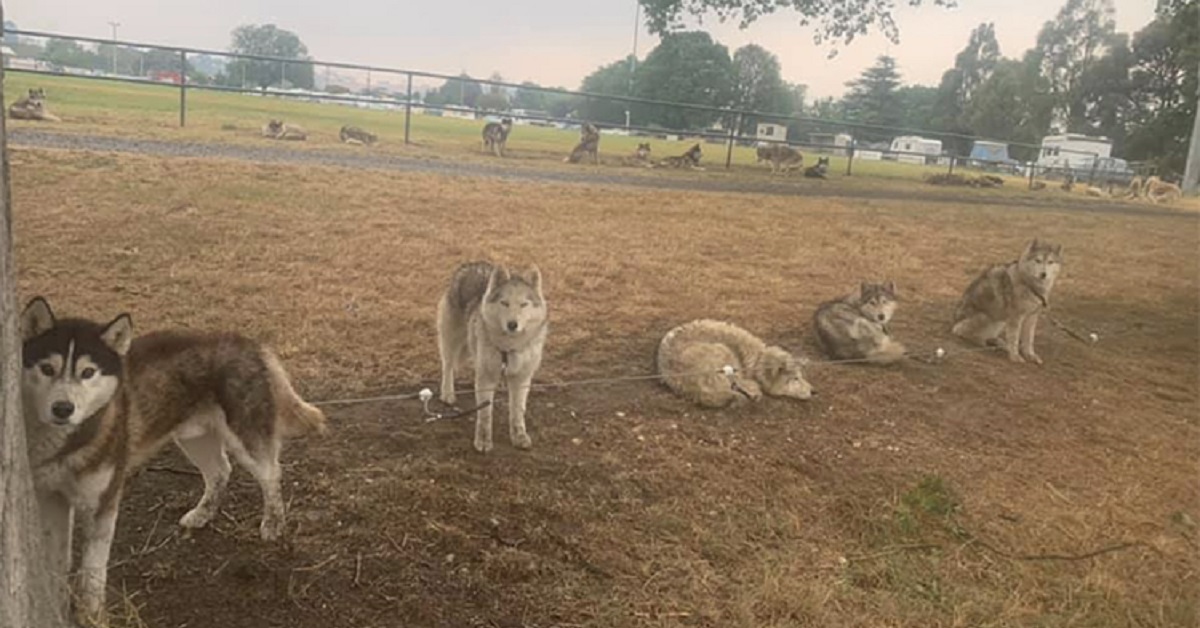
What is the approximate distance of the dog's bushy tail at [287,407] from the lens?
7.66ft

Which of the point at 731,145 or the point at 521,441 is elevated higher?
the point at 731,145

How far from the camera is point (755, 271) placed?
6.31m

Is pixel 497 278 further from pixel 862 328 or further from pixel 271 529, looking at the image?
pixel 862 328

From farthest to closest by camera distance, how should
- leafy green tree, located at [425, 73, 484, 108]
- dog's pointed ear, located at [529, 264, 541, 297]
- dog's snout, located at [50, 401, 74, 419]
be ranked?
leafy green tree, located at [425, 73, 484, 108]
dog's pointed ear, located at [529, 264, 541, 297]
dog's snout, located at [50, 401, 74, 419]

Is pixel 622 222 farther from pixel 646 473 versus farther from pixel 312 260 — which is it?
pixel 646 473

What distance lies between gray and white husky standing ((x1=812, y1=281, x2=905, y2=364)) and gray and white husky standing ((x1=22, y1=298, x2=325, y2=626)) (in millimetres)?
3385

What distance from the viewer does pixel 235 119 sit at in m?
4.18

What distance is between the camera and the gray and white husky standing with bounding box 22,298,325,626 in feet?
5.73

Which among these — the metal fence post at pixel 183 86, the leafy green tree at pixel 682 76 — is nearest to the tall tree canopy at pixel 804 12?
the leafy green tree at pixel 682 76

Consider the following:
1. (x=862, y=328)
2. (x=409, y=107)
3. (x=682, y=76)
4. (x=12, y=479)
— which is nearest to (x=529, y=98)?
(x=409, y=107)

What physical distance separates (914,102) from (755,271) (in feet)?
6.01

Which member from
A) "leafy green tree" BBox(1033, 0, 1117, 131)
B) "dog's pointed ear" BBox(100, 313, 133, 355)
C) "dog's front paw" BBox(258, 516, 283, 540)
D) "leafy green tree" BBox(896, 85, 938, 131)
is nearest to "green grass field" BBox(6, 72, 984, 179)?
"dog's pointed ear" BBox(100, 313, 133, 355)

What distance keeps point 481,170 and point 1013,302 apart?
146 inches

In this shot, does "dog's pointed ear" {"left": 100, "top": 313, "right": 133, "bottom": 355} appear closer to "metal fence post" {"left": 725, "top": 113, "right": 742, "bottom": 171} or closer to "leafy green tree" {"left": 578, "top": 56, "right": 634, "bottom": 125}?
"leafy green tree" {"left": 578, "top": 56, "right": 634, "bottom": 125}
